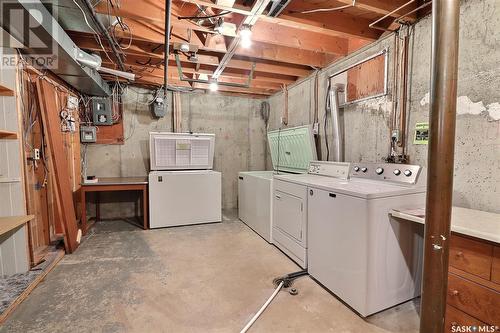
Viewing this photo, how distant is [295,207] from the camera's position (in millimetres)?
2525

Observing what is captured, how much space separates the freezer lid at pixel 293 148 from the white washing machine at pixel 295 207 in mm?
331

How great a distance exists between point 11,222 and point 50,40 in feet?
5.06

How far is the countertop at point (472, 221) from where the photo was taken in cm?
120

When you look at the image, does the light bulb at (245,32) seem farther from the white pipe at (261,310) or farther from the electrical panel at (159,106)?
the electrical panel at (159,106)

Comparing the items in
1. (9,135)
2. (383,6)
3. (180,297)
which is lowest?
(180,297)

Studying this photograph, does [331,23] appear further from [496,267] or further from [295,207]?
[496,267]

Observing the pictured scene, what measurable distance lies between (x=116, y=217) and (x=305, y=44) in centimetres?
412

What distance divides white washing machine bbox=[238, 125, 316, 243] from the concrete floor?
1.43 feet

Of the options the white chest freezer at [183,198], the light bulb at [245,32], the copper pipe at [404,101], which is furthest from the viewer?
the white chest freezer at [183,198]

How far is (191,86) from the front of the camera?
4.38 metres

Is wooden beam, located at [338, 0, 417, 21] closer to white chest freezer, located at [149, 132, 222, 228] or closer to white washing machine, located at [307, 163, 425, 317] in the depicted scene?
white washing machine, located at [307, 163, 425, 317]

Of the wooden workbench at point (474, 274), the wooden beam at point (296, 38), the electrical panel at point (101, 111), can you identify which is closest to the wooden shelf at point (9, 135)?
the electrical panel at point (101, 111)

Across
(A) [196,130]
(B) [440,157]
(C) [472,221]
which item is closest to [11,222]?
(B) [440,157]

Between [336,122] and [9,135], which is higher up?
[336,122]
